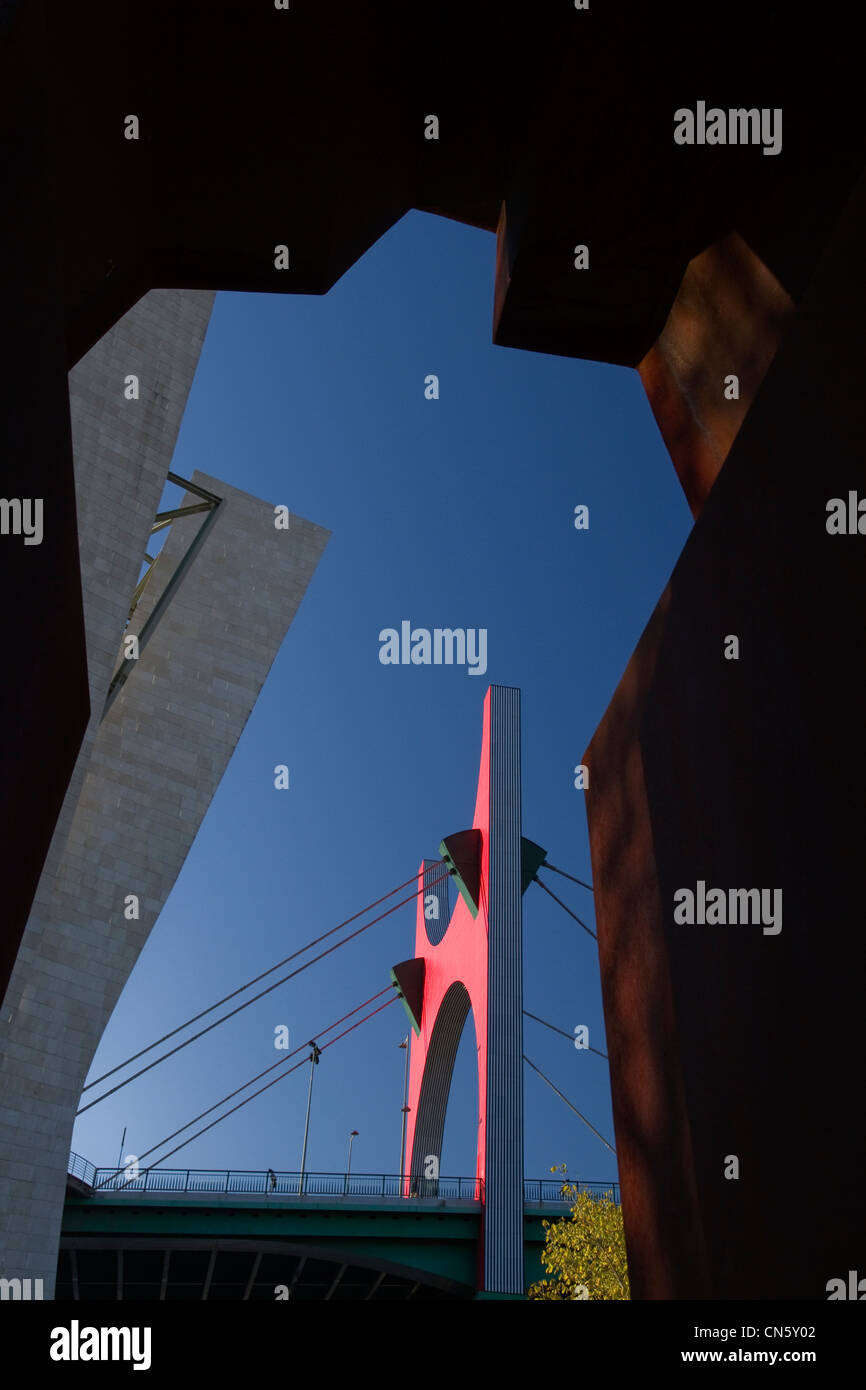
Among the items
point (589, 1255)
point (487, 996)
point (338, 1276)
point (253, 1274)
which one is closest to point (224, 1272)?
point (253, 1274)

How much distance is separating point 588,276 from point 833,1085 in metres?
3.90

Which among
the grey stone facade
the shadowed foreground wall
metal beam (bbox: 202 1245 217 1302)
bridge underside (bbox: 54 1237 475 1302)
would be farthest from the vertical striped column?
the shadowed foreground wall

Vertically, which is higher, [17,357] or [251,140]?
[251,140]

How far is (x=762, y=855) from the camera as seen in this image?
3258mm

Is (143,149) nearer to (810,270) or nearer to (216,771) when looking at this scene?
(810,270)

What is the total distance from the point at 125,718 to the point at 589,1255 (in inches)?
548

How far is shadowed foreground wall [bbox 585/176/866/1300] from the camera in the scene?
2771mm

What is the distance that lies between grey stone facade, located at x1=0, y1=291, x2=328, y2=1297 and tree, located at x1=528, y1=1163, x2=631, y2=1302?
32.2ft

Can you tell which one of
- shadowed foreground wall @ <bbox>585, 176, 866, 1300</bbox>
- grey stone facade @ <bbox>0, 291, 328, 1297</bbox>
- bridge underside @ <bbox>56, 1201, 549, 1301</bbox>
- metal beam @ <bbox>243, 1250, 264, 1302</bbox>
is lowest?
metal beam @ <bbox>243, 1250, 264, 1302</bbox>

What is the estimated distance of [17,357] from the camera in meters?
3.23

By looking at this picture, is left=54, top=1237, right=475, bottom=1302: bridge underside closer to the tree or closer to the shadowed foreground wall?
the tree

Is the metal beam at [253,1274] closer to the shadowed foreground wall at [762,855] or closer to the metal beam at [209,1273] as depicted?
the metal beam at [209,1273]
